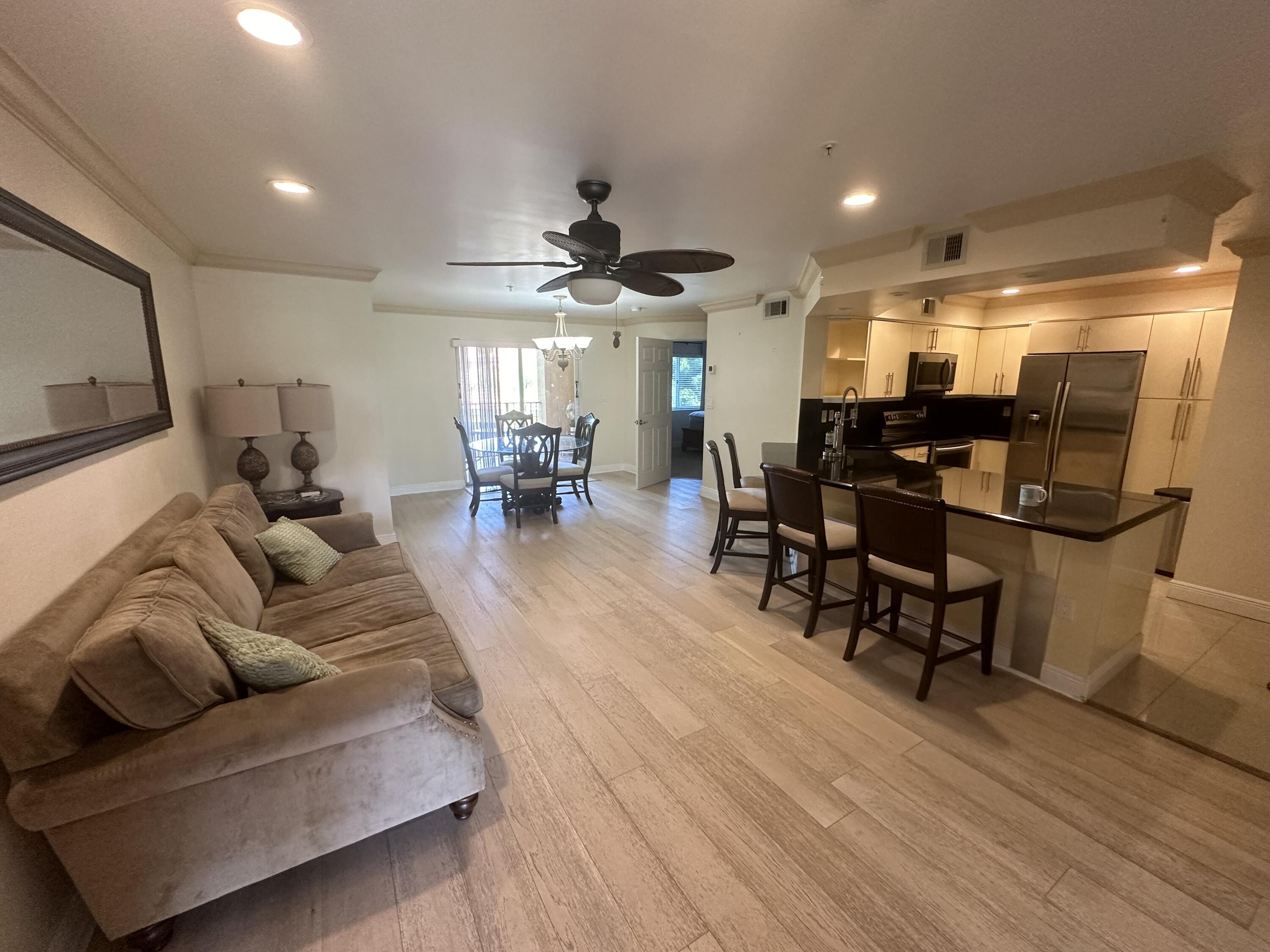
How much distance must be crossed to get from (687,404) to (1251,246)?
26.8 ft

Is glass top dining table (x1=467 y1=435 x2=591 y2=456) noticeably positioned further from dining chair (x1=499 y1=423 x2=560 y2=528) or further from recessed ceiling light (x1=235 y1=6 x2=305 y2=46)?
recessed ceiling light (x1=235 y1=6 x2=305 y2=46)

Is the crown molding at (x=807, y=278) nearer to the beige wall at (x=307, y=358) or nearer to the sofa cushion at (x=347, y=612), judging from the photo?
the sofa cushion at (x=347, y=612)

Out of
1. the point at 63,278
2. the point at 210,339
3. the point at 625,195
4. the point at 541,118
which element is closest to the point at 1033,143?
the point at 625,195

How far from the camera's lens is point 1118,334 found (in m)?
4.29

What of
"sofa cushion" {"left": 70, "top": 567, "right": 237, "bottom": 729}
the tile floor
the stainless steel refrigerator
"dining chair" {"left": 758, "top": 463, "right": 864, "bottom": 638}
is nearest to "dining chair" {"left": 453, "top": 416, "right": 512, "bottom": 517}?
"dining chair" {"left": 758, "top": 463, "right": 864, "bottom": 638}

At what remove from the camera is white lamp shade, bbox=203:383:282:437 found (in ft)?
10.4

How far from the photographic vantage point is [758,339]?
5.32 meters

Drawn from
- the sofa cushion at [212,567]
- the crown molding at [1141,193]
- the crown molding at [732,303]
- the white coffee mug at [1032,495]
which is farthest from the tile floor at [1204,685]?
the crown molding at [732,303]

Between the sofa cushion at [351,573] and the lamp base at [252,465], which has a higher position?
the lamp base at [252,465]

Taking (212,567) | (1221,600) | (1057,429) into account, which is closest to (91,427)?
(212,567)

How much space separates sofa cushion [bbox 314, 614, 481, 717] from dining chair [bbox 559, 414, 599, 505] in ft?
11.6

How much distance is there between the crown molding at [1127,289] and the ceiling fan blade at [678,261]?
383cm

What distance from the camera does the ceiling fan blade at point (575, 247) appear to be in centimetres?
194

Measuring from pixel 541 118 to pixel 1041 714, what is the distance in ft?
10.6
